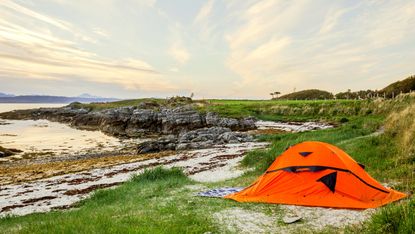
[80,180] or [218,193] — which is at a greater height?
[218,193]

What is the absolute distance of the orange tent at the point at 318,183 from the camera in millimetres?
11367

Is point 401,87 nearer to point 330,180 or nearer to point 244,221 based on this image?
point 330,180

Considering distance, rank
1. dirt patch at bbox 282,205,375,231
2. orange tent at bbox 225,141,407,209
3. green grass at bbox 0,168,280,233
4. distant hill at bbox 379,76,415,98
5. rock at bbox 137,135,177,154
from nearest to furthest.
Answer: green grass at bbox 0,168,280,233
dirt patch at bbox 282,205,375,231
orange tent at bbox 225,141,407,209
rock at bbox 137,135,177,154
distant hill at bbox 379,76,415,98

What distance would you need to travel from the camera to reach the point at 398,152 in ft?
52.0

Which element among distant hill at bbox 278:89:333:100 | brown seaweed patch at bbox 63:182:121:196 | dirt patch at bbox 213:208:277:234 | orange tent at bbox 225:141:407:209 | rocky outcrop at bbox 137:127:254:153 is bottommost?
brown seaweed patch at bbox 63:182:121:196

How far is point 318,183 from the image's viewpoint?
1215cm

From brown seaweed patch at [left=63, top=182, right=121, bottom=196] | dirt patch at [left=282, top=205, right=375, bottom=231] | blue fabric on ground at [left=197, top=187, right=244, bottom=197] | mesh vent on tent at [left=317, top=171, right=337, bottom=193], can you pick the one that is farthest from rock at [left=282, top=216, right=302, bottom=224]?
brown seaweed patch at [left=63, top=182, right=121, bottom=196]

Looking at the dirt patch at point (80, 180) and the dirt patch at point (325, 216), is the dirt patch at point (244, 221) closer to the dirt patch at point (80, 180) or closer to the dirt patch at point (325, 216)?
the dirt patch at point (325, 216)

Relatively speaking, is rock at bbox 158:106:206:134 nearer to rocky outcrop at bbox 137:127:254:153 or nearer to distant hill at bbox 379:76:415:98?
rocky outcrop at bbox 137:127:254:153

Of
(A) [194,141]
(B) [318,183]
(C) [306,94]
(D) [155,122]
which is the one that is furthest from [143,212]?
(C) [306,94]

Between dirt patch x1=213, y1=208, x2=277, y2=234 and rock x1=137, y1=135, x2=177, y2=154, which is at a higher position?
dirt patch x1=213, y1=208, x2=277, y2=234

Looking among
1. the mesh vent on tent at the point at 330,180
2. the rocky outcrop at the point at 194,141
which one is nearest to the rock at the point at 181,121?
the rocky outcrop at the point at 194,141

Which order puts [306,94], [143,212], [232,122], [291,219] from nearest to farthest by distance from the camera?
[291,219] < [143,212] < [232,122] < [306,94]

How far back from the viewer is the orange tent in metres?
11.4
